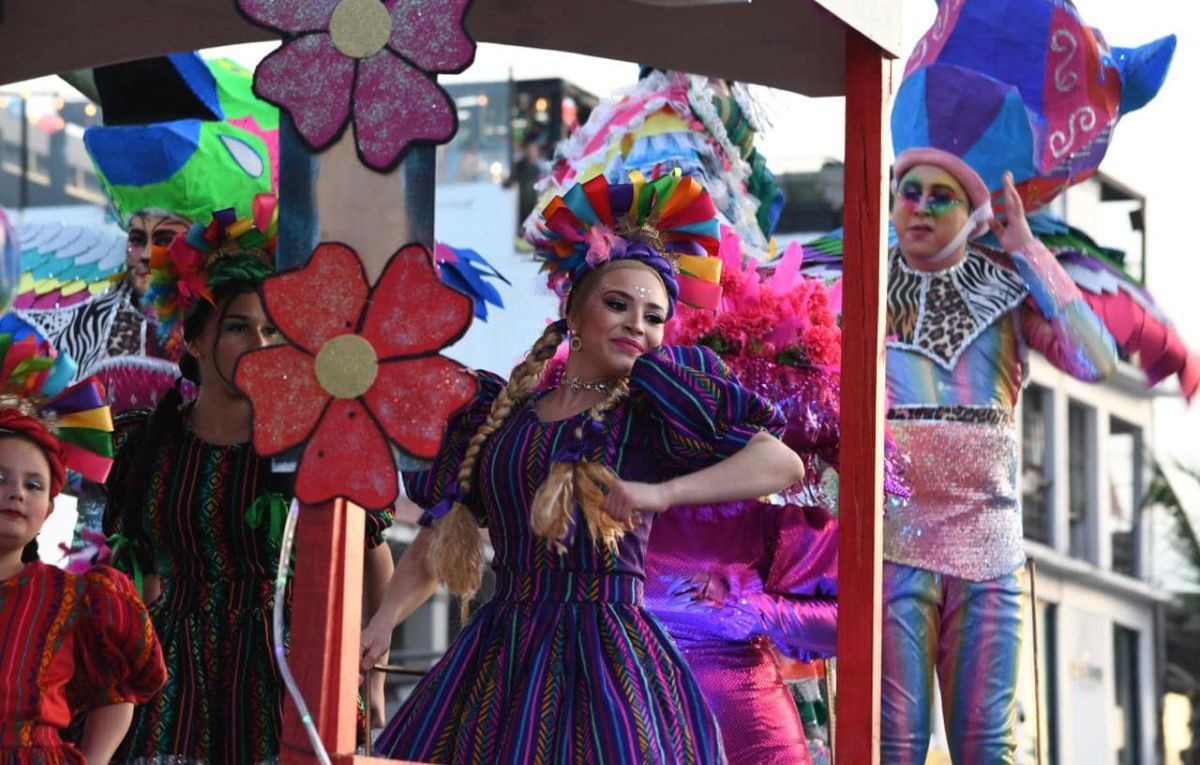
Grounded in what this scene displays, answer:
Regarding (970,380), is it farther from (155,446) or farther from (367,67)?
(367,67)

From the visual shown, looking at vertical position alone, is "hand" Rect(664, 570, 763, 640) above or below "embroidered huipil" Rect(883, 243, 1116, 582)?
below

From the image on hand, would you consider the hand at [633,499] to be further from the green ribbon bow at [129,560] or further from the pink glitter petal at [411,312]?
the green ribbon bow at [129,560]

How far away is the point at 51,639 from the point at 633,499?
4.49 feet

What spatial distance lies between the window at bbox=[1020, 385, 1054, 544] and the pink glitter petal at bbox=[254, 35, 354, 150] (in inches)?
1091

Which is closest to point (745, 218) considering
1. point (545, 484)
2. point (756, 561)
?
point (756, 561)

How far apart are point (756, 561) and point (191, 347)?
1.60 metres

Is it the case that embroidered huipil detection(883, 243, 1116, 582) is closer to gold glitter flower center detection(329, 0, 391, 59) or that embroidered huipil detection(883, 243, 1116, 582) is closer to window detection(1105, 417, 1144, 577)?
gold glitter flower center detection(329, 0, 391, 59)

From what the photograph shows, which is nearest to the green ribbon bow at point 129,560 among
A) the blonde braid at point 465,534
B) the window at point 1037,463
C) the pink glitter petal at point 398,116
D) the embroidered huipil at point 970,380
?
the blonde braid at point 465,534

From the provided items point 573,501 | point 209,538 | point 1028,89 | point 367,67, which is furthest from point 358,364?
point 1028,89

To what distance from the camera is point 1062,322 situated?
6730 millimetres

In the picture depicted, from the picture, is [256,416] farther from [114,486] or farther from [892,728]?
[892,728]

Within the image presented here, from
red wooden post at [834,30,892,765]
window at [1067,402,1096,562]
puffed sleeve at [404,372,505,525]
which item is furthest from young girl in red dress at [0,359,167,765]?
window at [1067,402,1096,562]

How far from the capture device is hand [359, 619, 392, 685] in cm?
479

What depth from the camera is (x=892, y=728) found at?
257 inches
